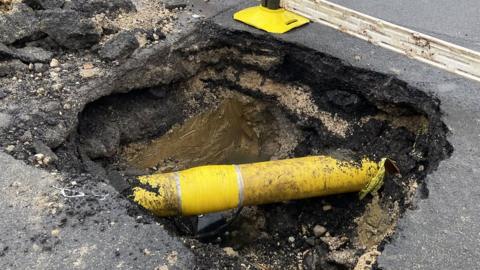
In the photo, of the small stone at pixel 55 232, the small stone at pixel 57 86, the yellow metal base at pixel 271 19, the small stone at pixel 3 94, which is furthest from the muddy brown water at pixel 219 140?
the small stone at pixel 55 232

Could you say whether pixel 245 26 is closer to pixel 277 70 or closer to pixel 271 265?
pixel 277 70

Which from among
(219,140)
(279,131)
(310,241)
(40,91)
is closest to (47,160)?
(40,91)

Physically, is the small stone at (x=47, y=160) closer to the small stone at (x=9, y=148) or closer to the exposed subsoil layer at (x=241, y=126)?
the exposed subsoil layer at (x=241, y=126)

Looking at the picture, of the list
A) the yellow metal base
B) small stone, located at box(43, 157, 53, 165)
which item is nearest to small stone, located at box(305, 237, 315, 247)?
the yellow metal base

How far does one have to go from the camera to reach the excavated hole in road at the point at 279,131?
383 centimetres

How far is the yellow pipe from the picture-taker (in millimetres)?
3312

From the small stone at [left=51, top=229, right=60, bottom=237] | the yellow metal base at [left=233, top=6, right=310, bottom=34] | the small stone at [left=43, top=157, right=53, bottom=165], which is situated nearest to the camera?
the small stone at [left=51, top=229, right=60, bottom=237]

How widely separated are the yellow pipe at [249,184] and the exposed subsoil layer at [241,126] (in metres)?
0.15

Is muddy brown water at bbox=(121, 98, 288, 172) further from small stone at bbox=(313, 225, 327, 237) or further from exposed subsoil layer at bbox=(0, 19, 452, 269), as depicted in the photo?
small stone at bbox=(313, 225, 327, 237)

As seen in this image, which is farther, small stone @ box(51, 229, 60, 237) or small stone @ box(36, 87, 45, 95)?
small stone @ box(36, 87, 45, 95)

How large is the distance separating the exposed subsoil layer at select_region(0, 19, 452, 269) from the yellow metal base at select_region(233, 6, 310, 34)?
17cm

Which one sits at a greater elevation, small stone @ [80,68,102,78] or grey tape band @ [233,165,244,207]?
small stone @ [80,68,102,78]

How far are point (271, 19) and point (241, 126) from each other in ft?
3.80

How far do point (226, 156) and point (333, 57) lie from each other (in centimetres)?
162
